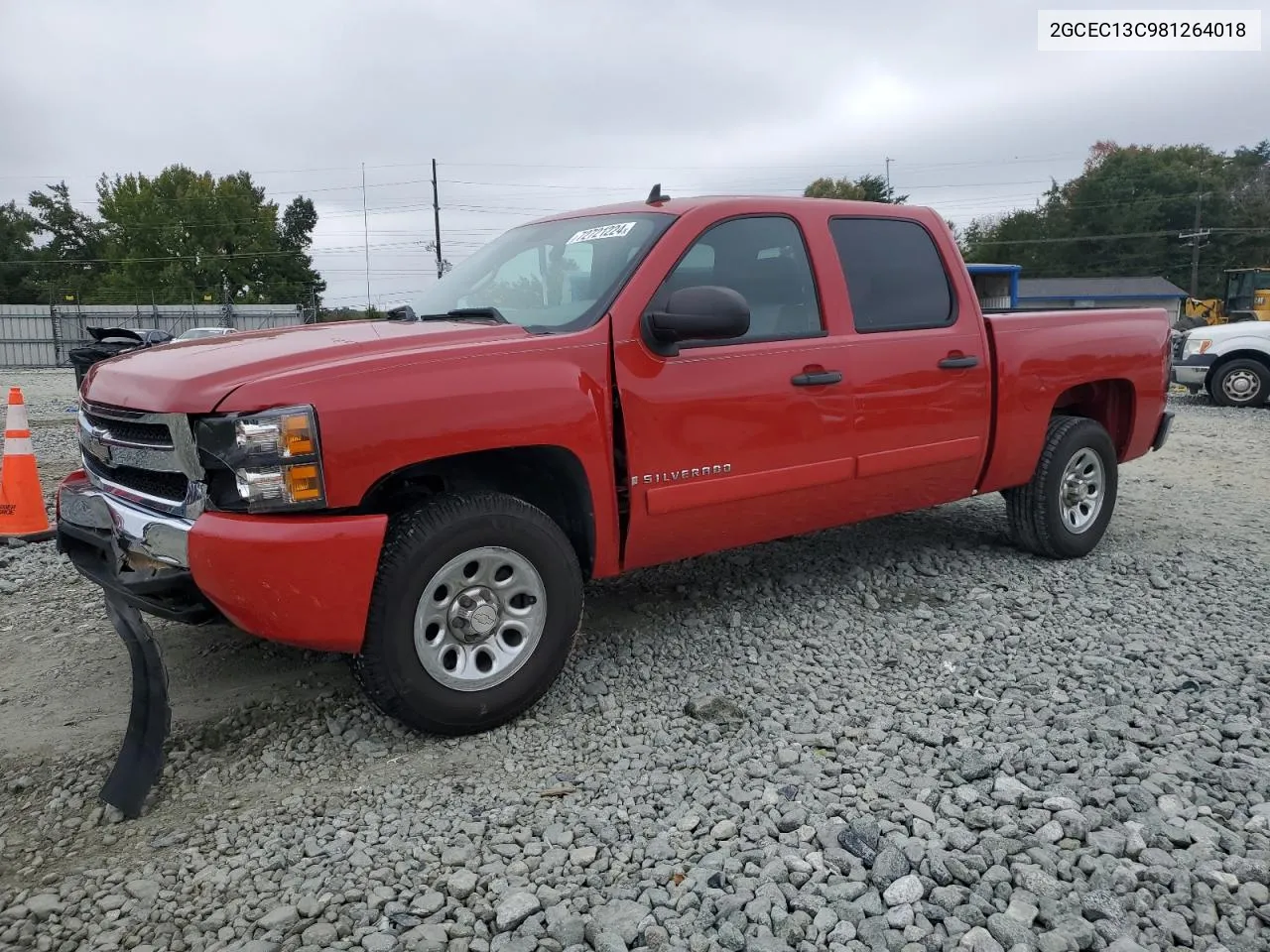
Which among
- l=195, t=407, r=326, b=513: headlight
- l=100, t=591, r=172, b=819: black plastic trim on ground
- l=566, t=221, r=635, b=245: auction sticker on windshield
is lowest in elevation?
l=100, t=591, r=172, b=819: black plastic trim on ground

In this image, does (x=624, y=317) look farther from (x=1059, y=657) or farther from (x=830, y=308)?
(x=1059, y=657)

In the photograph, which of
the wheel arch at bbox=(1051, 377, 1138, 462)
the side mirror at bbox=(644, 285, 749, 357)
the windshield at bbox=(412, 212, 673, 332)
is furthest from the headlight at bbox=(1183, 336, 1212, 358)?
the side mirror at bbox=(644, 285, 749, 357)

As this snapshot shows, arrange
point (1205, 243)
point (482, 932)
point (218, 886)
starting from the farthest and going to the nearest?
1. point (1205, 243)
2. point (218, 886)
3. point (482, 932)

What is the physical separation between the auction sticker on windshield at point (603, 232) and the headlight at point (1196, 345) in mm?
13372

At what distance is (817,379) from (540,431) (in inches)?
53.3

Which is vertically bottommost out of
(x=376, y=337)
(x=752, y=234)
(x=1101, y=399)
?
(x=1101, y=399)

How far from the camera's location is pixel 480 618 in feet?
10.2

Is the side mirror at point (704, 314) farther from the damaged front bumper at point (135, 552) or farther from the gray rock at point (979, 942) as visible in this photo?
the gray rock at point (979, 942)

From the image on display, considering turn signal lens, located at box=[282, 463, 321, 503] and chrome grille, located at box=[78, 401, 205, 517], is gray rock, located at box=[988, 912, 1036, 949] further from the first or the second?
chrome grille, located at box=[78, 401, 205, 517]

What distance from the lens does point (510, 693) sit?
316 cm

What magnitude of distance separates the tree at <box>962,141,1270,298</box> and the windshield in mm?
71138

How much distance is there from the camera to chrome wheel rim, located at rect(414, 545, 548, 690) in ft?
9.90

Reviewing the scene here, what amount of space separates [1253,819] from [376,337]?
3095 mm

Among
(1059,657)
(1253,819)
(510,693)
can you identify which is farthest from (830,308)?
(1253,819)
